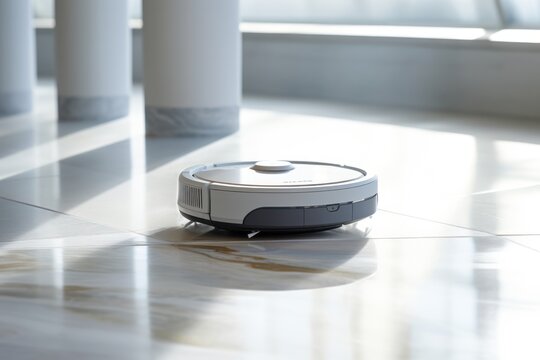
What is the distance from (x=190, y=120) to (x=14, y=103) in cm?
366

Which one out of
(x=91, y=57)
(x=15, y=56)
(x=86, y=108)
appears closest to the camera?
(x=91, y=57)

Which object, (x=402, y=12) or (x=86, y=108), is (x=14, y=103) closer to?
(x=86, y=108)

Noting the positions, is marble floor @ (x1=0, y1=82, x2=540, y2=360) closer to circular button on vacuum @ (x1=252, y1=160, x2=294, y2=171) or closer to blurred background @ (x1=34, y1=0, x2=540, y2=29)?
circular button on vacuum @ (x1=252, y1=160, x2=294, y2=171)

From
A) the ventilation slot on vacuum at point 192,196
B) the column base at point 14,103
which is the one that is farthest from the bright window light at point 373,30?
the ventilation slot on vacuum at point 192,196

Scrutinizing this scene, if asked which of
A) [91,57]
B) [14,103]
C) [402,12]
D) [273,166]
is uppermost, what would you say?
[402,12]

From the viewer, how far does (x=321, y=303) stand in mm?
3736

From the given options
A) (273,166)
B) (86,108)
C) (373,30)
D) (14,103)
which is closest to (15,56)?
(14,103)

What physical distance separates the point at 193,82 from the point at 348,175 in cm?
431

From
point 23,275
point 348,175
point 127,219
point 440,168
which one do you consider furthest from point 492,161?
point 23,275

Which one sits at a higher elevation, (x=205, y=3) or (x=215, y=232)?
(x=205, y=3)

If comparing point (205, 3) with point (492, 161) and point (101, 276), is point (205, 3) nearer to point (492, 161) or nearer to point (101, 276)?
point (492, 161)

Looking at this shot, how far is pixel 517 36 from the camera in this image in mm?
11883

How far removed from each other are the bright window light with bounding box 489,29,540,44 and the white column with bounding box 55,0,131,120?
14.0ft

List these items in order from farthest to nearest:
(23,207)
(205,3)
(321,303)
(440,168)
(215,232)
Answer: (205,3) < (440,168) < (23,207) < (215,232) < (321,303)
